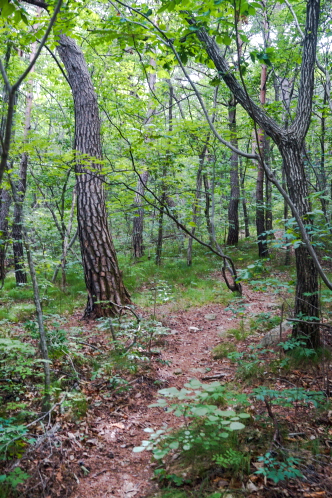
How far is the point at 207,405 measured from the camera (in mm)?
1966

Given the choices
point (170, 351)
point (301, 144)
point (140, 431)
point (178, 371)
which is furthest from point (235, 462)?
point (301, 144)

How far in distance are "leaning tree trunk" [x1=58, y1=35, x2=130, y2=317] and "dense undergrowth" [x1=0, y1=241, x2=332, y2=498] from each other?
2.35ft

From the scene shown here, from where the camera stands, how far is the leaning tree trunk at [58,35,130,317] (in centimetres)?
605

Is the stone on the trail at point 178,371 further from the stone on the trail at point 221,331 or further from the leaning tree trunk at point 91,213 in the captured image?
the leaning tree trunk at point 91,213

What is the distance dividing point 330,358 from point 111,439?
2.78 meters

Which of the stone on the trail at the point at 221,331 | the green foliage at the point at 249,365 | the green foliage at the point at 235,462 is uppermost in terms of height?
the green foliage at the point at 235,462

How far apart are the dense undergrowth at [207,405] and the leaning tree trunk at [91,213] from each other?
0.72 m

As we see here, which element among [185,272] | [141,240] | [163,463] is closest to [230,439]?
[163,463]

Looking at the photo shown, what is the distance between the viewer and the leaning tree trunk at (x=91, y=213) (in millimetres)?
6055

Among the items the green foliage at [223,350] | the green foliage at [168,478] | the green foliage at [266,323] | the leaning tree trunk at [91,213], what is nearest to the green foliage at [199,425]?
the green foliage at [168,478]

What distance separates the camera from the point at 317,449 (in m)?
2.24

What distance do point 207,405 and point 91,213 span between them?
16.1 ft

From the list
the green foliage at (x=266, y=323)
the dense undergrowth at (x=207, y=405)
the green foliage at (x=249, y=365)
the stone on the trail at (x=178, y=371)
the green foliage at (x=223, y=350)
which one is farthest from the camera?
the green foliage at (x=266, y=323)

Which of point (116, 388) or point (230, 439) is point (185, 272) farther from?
point (230, 439)
